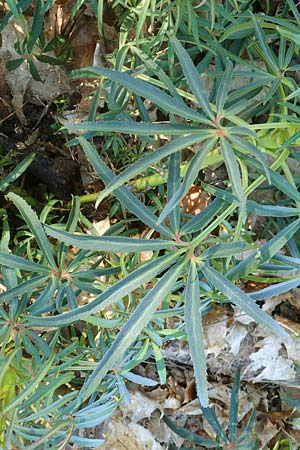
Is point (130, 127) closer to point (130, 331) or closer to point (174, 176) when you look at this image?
point (174, 176)

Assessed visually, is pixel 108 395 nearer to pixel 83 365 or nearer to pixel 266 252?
pixel 83 365

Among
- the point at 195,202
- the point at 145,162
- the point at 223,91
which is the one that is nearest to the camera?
the point at 145,162

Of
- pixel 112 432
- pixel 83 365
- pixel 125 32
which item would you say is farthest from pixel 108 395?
pixel 125 32

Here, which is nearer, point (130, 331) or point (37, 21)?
point (130, 331)

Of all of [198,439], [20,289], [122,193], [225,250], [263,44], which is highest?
[263,44]

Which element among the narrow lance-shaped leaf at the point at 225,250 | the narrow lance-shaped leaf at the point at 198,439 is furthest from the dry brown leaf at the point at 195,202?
the narrow lance-shaped leaf at the point at 225,250

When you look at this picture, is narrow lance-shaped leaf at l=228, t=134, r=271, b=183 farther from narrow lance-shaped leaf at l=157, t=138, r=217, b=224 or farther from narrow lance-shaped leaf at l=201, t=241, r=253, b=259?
narrow lance-shaped leaf at l=201, t=241, r=253, b=259

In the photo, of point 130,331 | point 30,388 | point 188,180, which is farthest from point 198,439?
point 188,180

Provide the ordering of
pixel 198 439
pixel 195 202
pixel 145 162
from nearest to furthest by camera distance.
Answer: pixel 145 162 → pixel 198 439 → pixel 195 202

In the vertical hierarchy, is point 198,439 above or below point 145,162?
below
